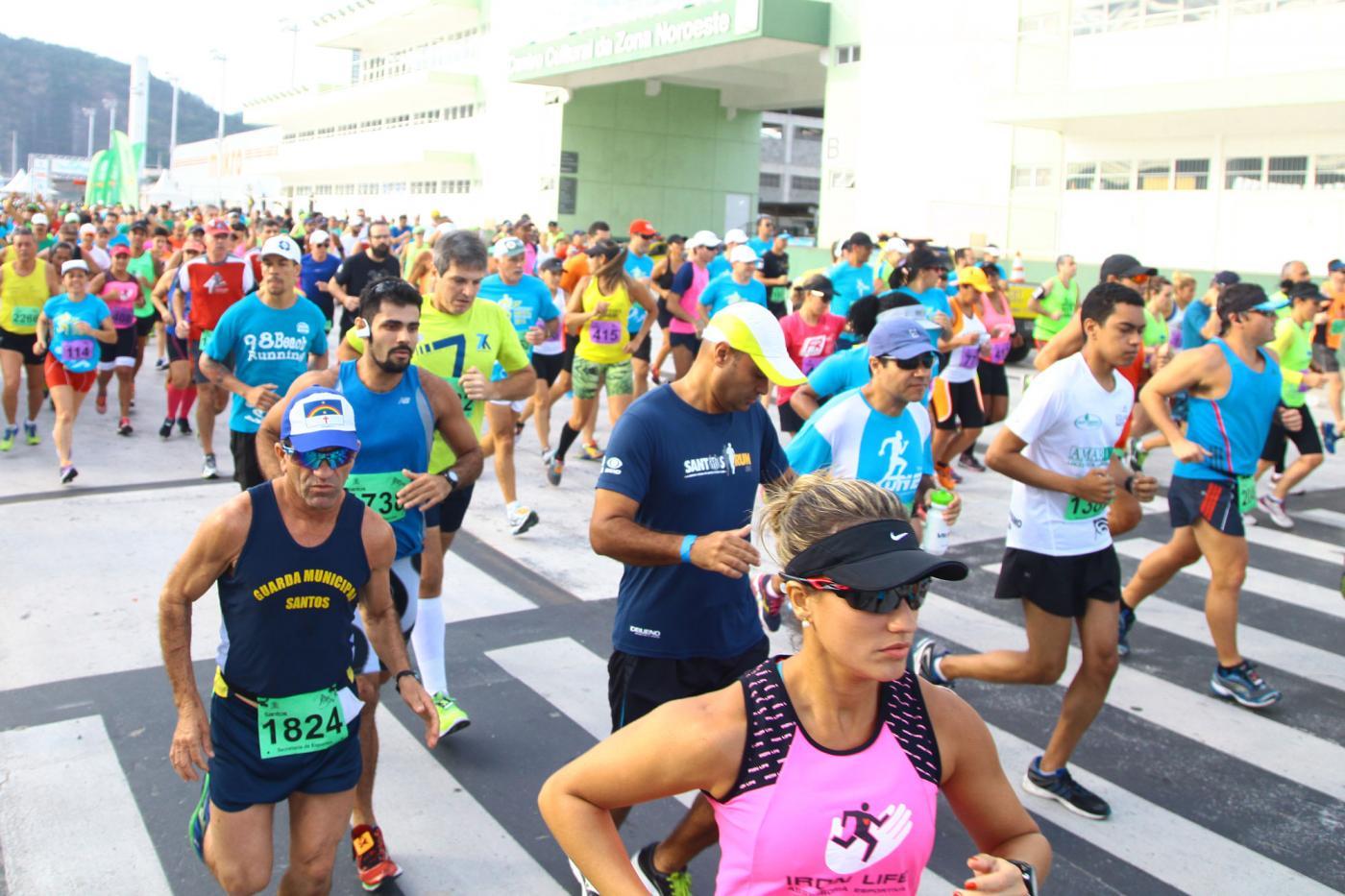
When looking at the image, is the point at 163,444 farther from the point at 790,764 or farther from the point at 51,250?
the point at 790,764

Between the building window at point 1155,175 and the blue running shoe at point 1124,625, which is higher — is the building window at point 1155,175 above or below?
above

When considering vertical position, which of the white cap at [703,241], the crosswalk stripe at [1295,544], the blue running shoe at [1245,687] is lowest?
the blue running shoe at [1245,687]

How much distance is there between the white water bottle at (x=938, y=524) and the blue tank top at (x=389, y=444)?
2.22 meters

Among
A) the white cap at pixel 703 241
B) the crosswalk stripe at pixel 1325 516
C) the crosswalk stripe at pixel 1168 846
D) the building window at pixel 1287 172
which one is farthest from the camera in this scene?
the building window at pixel 1287 172

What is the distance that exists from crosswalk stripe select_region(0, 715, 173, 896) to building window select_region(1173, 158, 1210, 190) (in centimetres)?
2173

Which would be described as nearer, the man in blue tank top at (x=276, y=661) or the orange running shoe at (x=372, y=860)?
the man in blue tank top at (x=276, y=661)

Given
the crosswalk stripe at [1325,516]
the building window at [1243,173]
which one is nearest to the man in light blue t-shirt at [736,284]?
the crosswalk stripe at [1325,516]

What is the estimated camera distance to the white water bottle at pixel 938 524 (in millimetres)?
5246

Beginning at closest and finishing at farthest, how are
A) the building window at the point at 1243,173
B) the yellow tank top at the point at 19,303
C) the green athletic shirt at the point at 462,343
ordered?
the green athletic shirt at the point at 462,343 → the yellow tank top at the point at 19,303 → the building window at the point at 1243,173

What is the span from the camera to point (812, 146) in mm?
62531

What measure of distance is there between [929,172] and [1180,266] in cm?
673

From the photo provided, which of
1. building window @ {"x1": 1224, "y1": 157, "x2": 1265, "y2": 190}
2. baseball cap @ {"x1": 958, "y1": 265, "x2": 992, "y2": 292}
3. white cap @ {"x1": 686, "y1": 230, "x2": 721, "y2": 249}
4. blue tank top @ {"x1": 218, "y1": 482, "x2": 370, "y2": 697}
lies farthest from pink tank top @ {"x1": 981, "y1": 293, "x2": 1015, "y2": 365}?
building window @ {"x1": 1224, "y1": 157, "x2": 1265, "y2": 190}

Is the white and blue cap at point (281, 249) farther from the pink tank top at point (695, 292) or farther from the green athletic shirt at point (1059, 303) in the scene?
the green athletic shirt at point (1059, 303)

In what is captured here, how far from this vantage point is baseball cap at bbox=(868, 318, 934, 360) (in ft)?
16.0
